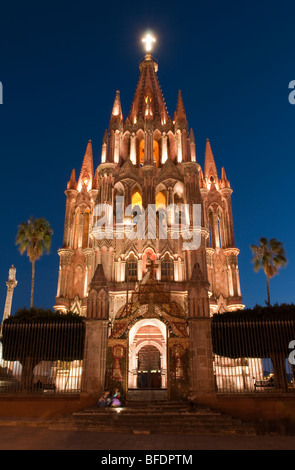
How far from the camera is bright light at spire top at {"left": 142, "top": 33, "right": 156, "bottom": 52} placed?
54188mm

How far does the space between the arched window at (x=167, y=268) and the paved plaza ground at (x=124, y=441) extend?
20797 millimetres

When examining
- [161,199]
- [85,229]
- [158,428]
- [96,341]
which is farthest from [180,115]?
[158,428]

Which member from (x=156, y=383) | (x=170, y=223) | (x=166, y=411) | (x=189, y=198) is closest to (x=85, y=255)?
(x=170, y=223)

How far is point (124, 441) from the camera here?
12.3 m

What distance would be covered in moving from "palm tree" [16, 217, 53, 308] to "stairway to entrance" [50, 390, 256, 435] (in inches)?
778

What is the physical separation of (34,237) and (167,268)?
1299 cm

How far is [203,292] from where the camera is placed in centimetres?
1783

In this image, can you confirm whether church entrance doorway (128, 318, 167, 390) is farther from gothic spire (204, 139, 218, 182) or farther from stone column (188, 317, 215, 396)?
gothic spire (204, 139, 218, 182)

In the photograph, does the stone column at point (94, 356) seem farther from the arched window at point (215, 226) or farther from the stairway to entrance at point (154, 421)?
the arched window at point (215, 226)

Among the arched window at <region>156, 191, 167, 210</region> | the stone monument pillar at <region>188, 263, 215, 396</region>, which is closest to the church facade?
the arched window at <region>156, 191, 167, 210</region>

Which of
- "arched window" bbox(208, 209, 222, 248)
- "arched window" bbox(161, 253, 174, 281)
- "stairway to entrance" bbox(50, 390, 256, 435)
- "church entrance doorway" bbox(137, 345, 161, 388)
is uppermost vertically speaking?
"arched window" bbox(208, 209, 222, 248)

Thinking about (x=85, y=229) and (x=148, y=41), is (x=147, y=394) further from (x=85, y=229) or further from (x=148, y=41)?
(x=148, y=41)

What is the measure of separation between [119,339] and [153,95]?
3840 centimetres

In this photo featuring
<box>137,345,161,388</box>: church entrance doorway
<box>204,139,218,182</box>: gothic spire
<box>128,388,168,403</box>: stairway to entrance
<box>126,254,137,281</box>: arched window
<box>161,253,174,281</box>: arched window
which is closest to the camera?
<box>128,388,168,403</box>: stairway to entrance
